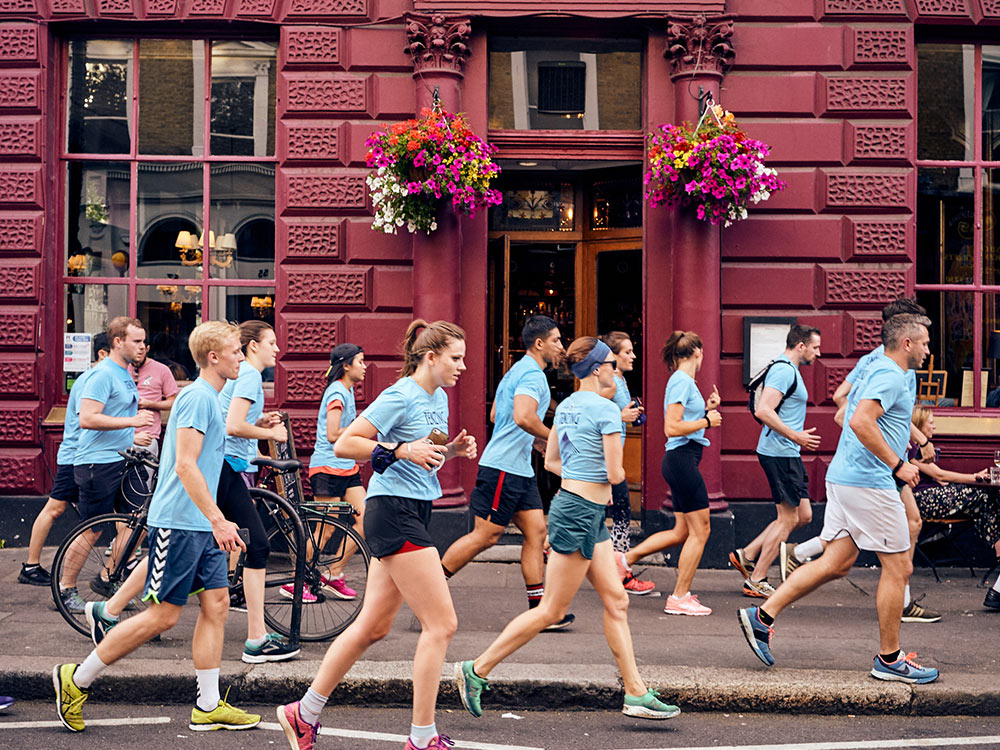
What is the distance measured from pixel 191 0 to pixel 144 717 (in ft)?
22.6

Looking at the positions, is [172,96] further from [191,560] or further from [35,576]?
[191,560]

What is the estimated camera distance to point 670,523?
33.6ft

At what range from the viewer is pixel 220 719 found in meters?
5.71

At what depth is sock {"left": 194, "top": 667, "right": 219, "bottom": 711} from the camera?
568 cm

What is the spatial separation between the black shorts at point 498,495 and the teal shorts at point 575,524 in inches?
62.1

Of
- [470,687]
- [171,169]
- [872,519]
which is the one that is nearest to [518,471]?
[470,687]

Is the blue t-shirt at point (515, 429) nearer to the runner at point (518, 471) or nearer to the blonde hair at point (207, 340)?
the runner at point (518, 471)

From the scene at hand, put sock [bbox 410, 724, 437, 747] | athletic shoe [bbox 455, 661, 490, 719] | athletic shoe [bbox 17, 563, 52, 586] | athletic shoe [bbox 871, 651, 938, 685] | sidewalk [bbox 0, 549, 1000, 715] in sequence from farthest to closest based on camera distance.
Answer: athletic shoe [bbox 17, 563, 52, 586] < athletic shoe [bbox 871, 651, 938, 685] < sidewalk [bbox 0, 549, 1000, 715] < athletic shoe [bbox 455, 661, 490, 719] < sock [bbox 410, 724, 437, 747]

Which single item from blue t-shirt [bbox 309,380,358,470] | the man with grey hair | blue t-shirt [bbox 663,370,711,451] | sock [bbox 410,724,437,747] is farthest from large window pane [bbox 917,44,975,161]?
sock [bbox 410,724,437,747]

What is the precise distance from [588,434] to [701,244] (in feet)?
14.8

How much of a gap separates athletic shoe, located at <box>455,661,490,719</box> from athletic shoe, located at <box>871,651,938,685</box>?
2312 millimetres

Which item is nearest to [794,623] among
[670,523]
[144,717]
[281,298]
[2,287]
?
[670,523]

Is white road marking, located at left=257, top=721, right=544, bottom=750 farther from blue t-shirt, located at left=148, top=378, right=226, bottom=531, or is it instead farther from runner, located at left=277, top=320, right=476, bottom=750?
blue t-shirt, located at left=148, top=378, right=226, bottom=531

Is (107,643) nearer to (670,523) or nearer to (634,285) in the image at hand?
(670,523)
